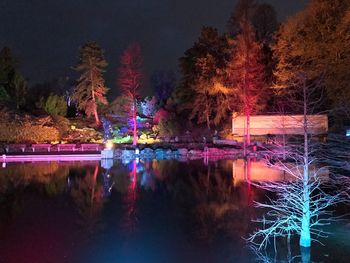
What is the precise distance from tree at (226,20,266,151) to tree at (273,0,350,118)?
4.44 m

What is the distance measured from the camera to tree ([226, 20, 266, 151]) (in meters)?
29.5

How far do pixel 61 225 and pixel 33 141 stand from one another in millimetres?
23240

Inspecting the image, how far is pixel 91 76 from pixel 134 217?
2988 cm

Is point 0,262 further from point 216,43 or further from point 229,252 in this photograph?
point 216,43

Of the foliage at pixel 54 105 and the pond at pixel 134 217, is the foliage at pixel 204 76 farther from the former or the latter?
the pond at pixel 134 217

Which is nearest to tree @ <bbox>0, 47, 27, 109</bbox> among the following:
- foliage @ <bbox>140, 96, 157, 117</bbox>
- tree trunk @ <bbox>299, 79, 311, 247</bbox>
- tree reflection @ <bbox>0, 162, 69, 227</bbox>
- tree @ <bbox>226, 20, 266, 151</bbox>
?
foliage @ <bbox>140, 96, 157, 117</bbox>

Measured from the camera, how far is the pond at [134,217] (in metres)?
8.20

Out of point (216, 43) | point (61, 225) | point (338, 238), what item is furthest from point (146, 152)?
point (338, 238)

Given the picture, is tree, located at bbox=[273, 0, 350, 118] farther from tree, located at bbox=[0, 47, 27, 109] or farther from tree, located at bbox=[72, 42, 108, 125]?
tree, located at bbox=[0, 47, 27, 109]

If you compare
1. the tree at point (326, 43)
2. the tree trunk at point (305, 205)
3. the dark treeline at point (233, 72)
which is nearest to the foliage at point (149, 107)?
the dark treeline at point (233, 72)

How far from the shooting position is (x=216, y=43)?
3712 centimetres

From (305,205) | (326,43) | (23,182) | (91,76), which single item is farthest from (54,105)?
(305,205)

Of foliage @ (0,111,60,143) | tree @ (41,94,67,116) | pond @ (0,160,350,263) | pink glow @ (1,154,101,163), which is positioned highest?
tree @ (41,94,67,116)

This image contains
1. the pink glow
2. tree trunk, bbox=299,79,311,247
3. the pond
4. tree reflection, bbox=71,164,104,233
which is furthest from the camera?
the pink glow
